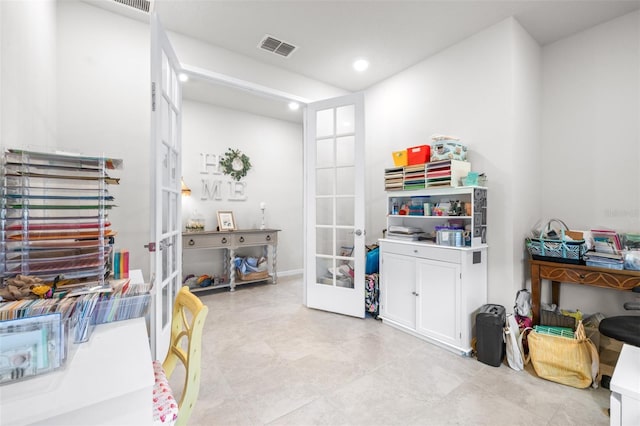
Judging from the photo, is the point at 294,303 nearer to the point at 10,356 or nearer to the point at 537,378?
the point at 537,378

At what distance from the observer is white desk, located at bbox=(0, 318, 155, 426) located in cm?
60

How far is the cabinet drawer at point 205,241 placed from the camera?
12.5 ft

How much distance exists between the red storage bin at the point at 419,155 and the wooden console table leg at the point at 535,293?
1.32m

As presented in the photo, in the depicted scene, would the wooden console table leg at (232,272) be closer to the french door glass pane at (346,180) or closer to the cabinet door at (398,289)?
the french door glass pane at (346,180)

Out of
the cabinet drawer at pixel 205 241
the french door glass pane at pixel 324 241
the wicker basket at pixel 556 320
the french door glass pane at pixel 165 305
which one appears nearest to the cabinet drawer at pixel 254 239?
the cabinet drawer at pixel 205 241

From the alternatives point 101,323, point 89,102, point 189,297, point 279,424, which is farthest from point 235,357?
point 89,102

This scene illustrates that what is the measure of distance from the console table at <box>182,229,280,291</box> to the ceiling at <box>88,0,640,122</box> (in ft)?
7.71

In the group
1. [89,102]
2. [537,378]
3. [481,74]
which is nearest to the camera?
[537,378]

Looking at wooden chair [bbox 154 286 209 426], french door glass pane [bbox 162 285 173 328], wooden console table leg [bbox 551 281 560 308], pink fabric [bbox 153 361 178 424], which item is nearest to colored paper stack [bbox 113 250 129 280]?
french door glass pane [bbox 162 285 173 328]

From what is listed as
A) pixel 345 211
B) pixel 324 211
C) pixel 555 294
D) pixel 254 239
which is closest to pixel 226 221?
pixel 254 239

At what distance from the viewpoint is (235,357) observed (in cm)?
230

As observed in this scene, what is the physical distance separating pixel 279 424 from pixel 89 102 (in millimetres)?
2819

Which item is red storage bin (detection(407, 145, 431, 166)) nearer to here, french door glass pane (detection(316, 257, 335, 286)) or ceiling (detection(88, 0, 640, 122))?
ceiling (detection(88, 0, 640, 122))

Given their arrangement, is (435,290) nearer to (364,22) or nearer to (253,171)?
(364,22)
